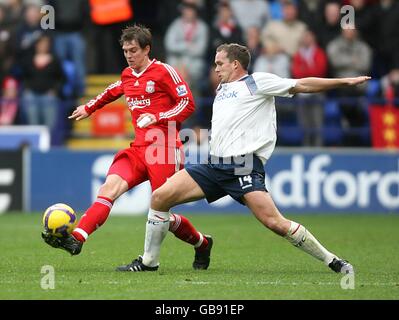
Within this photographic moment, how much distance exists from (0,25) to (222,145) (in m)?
11.6

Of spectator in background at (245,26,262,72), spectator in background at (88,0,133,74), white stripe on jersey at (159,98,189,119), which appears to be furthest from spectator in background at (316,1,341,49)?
white stripe on jersey at (159,98,189,119)

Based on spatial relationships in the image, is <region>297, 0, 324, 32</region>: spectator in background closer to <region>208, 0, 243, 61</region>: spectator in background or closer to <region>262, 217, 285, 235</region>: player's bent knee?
<region>208, 0, 243, 61</region>: spectator in background

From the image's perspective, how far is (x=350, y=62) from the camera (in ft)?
62.9

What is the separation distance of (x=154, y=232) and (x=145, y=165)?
2.65 ft

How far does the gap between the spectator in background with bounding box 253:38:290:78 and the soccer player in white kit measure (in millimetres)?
9154

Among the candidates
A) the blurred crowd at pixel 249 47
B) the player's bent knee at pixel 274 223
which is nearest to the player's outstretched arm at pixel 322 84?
the player's bent knee at pixel 274 223

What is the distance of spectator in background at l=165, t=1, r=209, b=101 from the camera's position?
19.2m

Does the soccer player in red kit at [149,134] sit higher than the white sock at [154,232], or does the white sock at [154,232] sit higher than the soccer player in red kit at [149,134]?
the soccer player in red kit at [149,134]

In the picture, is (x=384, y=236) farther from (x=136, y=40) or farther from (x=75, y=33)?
(x=75, y=33)

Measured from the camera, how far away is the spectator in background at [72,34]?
64.3 feet

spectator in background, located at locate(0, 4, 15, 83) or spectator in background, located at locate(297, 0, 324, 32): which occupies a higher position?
spectator in background, located at locate(297, 0, 324, 32)

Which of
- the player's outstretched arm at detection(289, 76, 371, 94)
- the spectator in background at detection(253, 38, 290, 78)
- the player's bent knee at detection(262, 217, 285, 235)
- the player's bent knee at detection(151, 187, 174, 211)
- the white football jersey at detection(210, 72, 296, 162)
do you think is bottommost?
the player's bent knee at detection(262, 217, 285, 235)

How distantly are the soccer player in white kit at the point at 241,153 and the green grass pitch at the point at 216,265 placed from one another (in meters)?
0.49

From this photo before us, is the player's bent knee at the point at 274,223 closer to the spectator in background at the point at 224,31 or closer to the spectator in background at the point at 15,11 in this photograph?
the spectator in background at the point at 224,31
